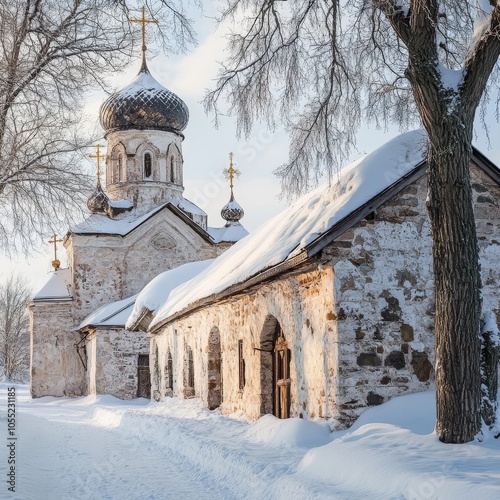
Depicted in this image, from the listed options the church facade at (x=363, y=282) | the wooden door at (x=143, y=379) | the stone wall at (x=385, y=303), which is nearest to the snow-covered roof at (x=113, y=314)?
the wooden door at (x=143, y=379)

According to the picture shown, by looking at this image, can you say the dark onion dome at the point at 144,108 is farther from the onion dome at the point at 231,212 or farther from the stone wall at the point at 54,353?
the stone wall at the point at 54,353

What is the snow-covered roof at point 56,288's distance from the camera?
31719 millimetres

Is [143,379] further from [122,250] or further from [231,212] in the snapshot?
[231,212]

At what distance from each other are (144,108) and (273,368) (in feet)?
74.7

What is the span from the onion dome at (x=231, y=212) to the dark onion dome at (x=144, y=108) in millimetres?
4272

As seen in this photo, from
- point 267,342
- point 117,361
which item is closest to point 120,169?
point 117,361

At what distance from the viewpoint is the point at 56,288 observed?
32.3m

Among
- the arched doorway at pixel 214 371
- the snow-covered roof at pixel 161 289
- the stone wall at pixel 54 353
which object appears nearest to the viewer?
the arched doorway at pixel 214 371

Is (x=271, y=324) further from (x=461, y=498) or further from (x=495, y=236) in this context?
(x=461, y=498)

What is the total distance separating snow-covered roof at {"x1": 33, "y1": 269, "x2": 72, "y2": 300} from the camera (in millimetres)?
31719

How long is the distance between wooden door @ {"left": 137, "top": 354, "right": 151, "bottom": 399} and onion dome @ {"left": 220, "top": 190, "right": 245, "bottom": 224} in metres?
10.3

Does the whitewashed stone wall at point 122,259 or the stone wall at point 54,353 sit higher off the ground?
the whitewashed stone wall at point 122,259

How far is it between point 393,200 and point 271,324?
2976mm

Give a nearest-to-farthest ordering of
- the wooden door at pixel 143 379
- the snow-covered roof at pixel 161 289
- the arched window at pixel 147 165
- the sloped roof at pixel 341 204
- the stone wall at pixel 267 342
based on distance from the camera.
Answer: the sloped roof at pixel 341 204 → the stone wall at pixel 267 342 → the snow-covered roof at pixel 161 289 → the wooden door at pixel 143 379 → the arched window at pixel 147 165
